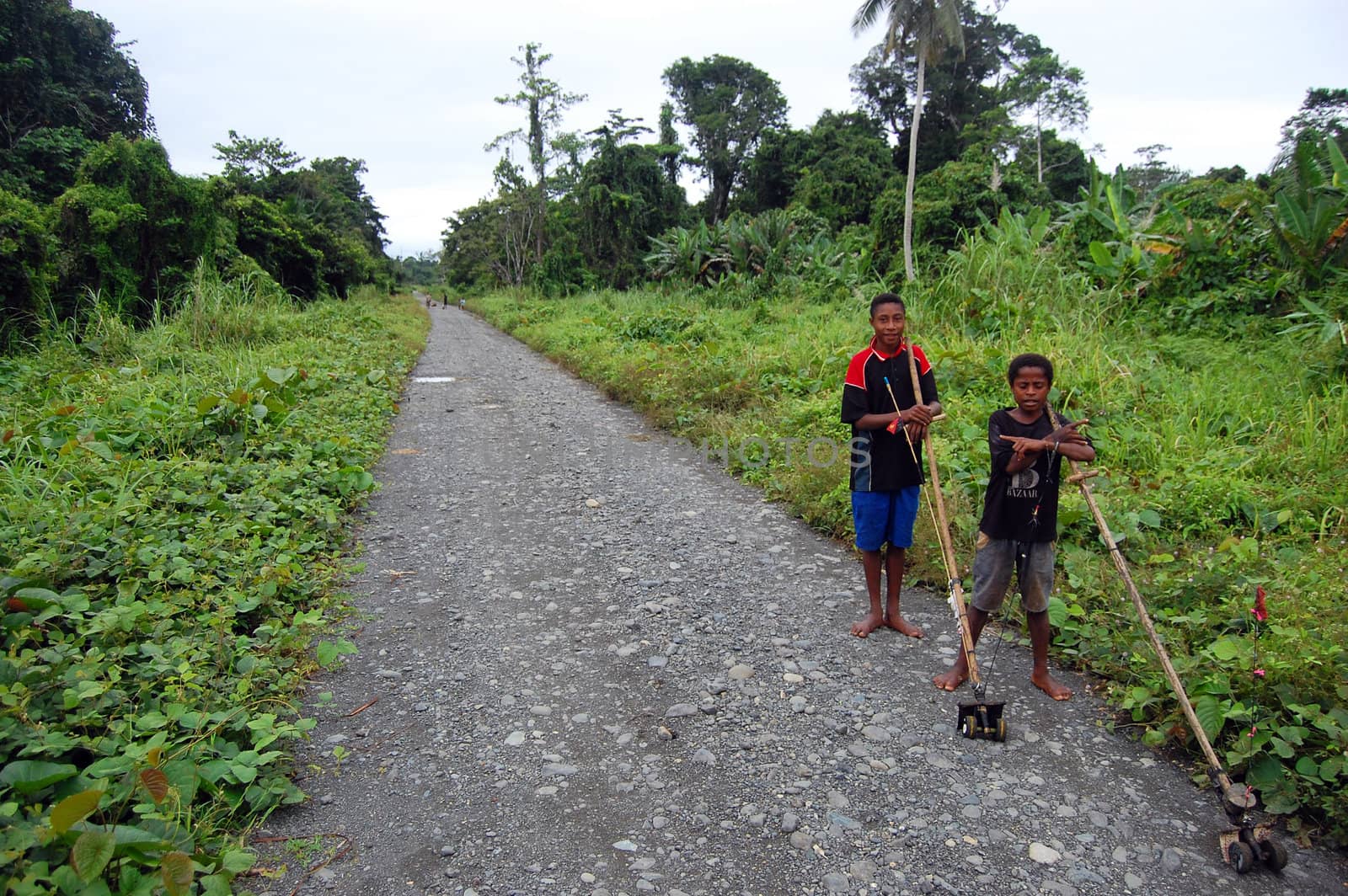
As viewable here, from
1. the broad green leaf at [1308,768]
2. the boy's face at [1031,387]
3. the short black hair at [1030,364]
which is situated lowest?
the broad green leaf at [1308,768]

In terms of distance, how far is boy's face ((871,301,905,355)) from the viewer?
3.52 metres

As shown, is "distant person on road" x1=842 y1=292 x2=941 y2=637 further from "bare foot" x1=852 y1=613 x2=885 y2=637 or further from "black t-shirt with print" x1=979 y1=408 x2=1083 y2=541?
"black t-shirt with print" x1=979 y1=408 x2=1083 y2=541

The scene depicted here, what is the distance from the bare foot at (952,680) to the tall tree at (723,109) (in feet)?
132

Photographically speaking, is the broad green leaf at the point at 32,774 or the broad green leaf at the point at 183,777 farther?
the broad green leaf at the point at 183,777

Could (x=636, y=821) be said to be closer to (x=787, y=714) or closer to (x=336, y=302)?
(x=787, y=714)

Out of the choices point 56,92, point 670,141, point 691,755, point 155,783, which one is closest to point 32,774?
point 155,783

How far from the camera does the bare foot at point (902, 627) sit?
3.78 m

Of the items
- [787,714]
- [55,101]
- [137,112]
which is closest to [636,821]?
[787,714]

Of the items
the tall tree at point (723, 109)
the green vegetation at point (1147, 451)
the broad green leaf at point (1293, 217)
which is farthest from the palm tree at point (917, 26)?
the tall tree at point (723, 109)

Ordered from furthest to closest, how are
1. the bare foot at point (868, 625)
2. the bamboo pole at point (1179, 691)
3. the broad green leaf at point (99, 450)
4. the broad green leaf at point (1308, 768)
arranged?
the broad green leaf at point (99, 450)
the bare foot at point (868, 625)
the broad green leaf at point (1308, 768)
the bamboo pole at point (1179, 691)

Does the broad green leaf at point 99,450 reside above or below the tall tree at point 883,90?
below

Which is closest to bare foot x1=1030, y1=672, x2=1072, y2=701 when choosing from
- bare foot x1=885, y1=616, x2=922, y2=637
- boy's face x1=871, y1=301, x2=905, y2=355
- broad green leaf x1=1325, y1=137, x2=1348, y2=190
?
bare foot x1=885, y1=616, x2=922, y2=637

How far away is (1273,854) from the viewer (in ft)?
7.47

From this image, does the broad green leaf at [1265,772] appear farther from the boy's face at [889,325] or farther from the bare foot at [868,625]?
the boy's face at [889,325]
